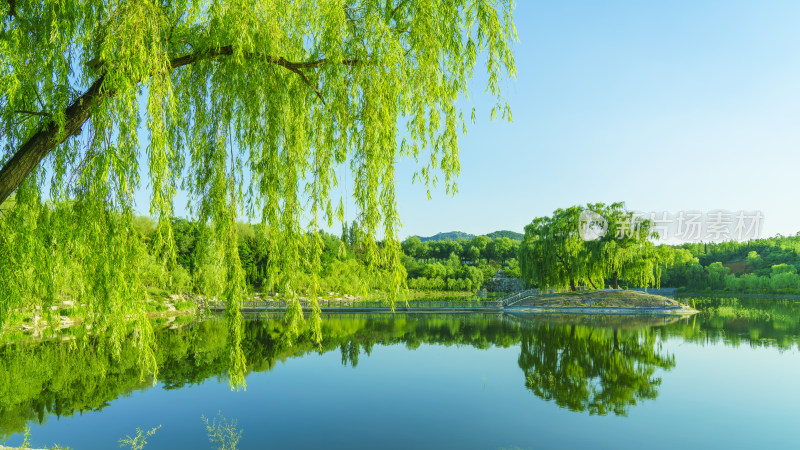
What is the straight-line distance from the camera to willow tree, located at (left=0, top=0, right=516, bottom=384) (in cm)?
282

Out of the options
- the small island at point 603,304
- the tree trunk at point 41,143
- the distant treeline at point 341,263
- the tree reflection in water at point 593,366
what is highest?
the tree trunk at point 41,143

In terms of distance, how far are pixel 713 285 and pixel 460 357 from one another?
40111 mm

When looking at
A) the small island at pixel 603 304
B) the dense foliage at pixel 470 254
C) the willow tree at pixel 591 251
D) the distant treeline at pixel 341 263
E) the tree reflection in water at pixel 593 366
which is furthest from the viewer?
the dense foliage at pixel 470 254

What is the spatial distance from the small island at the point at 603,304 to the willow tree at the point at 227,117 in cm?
2378

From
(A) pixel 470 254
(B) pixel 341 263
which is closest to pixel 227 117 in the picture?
(B) pixel 341 263

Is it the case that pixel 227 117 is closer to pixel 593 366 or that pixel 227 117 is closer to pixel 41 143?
pixel 41 143

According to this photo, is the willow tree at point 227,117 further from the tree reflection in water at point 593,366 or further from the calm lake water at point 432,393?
the tree reflection in water at point 593,366

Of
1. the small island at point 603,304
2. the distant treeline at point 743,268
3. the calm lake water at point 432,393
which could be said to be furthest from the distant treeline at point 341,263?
the distant treeline at point 743,268

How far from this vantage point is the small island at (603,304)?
24891mm

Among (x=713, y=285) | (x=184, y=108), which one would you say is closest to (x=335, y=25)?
(x=184, y=108)

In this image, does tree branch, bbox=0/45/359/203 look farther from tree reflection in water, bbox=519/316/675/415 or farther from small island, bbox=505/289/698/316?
small island, bbox=505/289/698/316

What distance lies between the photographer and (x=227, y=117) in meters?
3.37

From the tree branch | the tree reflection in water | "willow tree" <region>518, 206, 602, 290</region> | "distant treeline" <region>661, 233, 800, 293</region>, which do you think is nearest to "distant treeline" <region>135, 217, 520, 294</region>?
the tree branch

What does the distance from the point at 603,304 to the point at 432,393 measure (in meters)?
17.4
